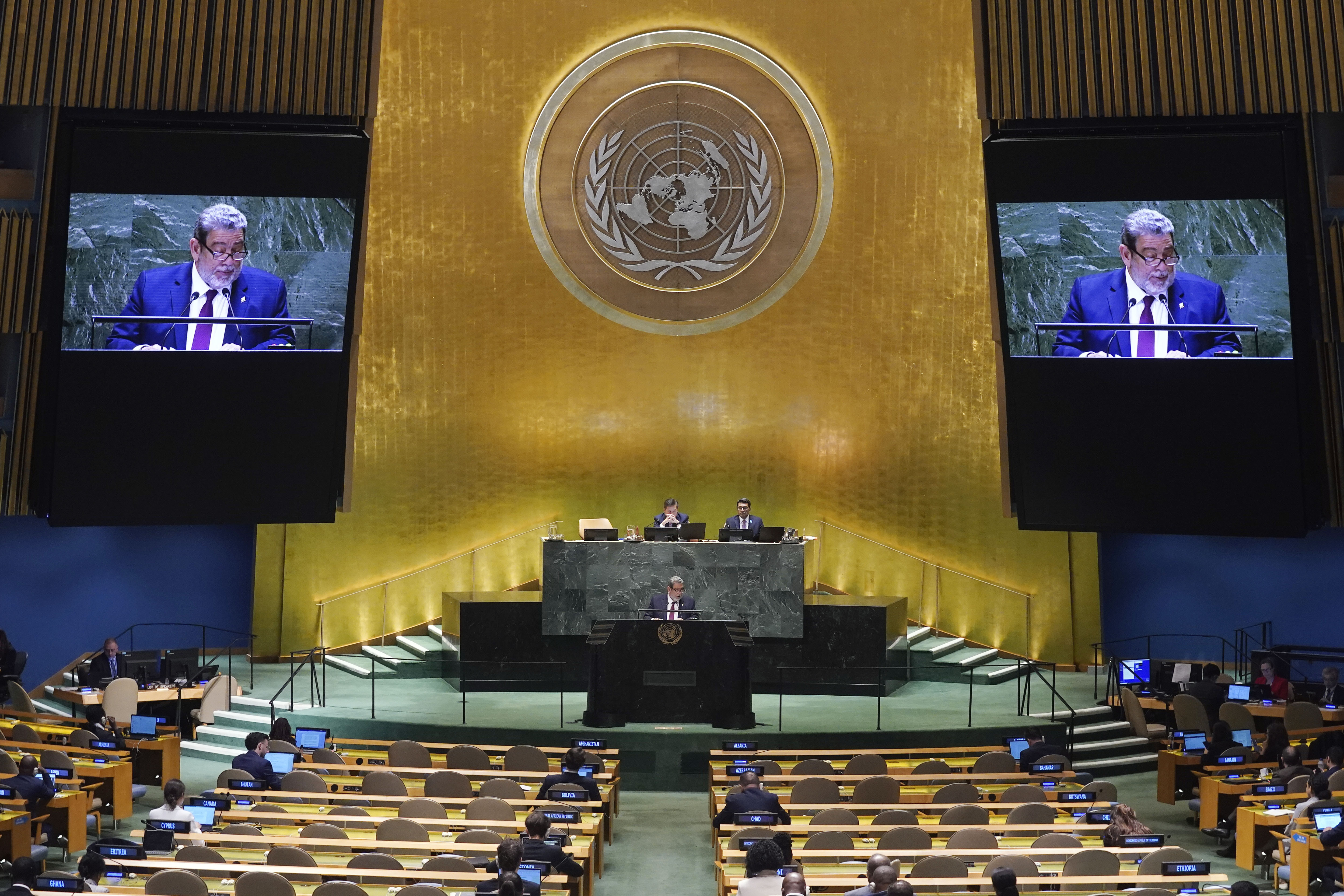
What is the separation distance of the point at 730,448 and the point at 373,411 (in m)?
4.35

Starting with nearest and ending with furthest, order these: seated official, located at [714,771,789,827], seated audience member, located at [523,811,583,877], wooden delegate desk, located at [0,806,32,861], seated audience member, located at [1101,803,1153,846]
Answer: seated audience member, located at [523,811,583,877] < seated audience member, located at [1101,803,1153,846] < wooden delegate desk, located at [0,806,32,861] < seated official, located at [714,771,789,827]

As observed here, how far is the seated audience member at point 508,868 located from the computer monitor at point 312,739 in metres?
4.28

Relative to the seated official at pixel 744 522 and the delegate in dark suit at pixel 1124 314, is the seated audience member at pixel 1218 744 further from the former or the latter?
the seated official at pixel 744 522

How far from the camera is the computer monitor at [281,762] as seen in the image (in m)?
11.3

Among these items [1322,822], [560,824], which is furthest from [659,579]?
[1322,822]

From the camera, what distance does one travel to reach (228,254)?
1484 cm

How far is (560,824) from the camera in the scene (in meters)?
9.62

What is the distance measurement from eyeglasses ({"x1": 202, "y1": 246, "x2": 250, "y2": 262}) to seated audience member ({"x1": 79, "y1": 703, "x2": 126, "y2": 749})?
14.8 feet

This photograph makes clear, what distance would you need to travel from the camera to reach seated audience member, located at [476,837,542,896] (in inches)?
293

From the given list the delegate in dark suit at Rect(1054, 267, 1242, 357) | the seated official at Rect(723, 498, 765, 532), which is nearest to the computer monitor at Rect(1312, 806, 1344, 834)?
the delegate in dark suit at Rect(1054, 267, 1242, 357)

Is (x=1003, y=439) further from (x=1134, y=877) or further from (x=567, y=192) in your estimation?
(x=1134, y=877)

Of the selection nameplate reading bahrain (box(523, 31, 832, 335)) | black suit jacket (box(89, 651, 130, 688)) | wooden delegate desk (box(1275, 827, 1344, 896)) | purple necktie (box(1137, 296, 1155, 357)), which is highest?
nameplate reading bahrain (box(523, 31, 832, 335))

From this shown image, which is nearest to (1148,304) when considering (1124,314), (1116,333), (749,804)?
(1124,314)

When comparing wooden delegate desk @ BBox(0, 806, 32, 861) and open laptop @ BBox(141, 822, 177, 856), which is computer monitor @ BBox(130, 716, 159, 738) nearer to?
wooden delegate desk @ BBox(0, 806, 32, 861)
